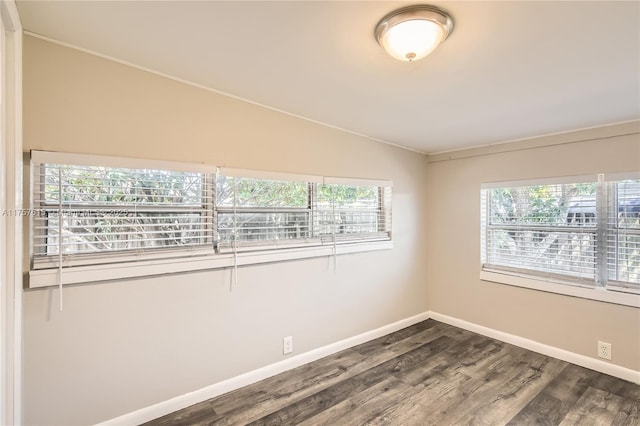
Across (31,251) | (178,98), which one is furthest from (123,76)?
(31,251)

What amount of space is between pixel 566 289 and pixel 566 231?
1.81 ft

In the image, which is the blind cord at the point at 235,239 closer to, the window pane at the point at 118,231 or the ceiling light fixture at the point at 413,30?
the window pane at the point at 118,231

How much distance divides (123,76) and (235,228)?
48.2 inches

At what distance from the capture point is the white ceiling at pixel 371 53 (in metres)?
1.37

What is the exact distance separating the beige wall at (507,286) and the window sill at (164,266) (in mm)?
1693

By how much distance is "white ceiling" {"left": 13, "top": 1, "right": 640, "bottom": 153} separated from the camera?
4.50ft

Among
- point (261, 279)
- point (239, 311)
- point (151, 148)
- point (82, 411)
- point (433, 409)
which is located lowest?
point (433, 409)

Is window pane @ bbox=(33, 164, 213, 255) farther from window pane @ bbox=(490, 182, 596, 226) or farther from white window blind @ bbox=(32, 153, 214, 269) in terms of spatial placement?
window pane @ bbox=(490, 182, 596, 226)

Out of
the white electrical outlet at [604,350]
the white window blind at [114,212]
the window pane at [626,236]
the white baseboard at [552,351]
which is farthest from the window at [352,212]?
the white electrical outlet at [604,350]

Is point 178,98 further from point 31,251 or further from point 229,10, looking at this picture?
point 31,251

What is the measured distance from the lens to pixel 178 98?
2145mm

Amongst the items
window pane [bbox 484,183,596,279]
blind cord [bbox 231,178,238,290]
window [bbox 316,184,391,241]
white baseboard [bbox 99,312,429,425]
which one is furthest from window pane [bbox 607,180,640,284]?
blind cord [bbox 231,178,238,290]

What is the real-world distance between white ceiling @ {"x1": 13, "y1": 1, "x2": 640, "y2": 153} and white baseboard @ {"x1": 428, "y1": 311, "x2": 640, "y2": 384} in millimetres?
2123

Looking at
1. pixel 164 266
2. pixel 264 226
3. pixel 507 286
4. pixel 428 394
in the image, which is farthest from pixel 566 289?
pixel 164 266
